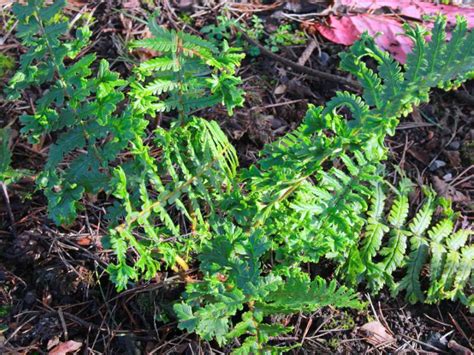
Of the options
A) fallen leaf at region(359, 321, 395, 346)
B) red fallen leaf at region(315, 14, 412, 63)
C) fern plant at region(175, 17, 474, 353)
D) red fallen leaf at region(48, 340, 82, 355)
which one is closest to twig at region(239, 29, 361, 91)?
red fallen leaf at region(315, 14, 412, 63)

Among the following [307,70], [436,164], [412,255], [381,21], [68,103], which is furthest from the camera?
[381,21]

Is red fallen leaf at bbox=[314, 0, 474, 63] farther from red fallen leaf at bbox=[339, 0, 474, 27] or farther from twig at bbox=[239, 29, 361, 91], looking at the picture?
twig at bbox=[239, 29, 361, 91]

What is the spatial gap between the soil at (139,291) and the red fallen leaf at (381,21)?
0.61m

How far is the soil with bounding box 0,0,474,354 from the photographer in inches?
102

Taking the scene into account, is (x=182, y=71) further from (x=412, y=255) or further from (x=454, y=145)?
(x=454, y=145)

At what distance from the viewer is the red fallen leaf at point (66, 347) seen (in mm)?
2492

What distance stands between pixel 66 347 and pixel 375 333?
1.37 meters

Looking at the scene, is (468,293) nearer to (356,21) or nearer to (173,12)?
(356,21)

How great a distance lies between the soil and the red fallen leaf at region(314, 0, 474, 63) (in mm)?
609

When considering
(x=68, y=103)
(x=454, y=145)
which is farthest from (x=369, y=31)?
(x=68, y=103)

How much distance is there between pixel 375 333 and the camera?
2.68 meters

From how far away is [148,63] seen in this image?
216 centimetres

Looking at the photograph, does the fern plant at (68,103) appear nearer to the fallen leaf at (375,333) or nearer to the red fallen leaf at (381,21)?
the fallen leaf at (375,333)

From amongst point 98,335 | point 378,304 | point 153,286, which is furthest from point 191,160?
point 378,304
